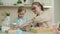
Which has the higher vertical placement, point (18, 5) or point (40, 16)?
point (18, 5)

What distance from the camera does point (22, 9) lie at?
137 cm

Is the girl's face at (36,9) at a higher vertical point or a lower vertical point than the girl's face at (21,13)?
higher

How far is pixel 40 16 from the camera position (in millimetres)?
1354

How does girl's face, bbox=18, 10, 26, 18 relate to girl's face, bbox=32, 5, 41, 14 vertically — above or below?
below

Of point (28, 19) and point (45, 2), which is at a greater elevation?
point (45, 2)

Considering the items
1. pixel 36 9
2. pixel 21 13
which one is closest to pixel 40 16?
pixel 36 9

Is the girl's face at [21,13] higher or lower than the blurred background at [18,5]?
lower

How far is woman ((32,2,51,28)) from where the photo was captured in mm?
1343

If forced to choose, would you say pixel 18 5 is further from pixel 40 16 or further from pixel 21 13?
pixel 40 16

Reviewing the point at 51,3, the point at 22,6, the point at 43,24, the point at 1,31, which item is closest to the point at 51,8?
the point at 51,3

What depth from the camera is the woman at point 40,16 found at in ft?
4.41

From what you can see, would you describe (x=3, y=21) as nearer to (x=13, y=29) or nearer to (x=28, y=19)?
(x=13, y=29)

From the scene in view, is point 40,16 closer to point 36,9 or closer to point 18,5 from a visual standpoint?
point 36,9

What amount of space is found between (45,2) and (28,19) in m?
0.22
